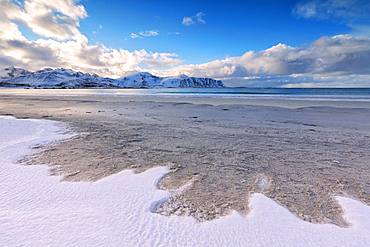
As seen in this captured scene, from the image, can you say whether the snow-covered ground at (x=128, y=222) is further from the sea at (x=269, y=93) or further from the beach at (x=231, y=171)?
the sea at (x=269, y=93)

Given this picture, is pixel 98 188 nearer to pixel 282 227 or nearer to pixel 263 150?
pixel 282 227

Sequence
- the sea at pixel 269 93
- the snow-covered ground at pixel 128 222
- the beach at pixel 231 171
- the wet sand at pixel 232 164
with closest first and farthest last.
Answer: the snow-covered ground at pixel 128 222
the beach at pixel 231 171
the wet sand at pixel 232 164
the sea at pixel 269 93

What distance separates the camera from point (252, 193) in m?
5.27

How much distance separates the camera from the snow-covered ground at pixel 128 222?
3605 millimetres

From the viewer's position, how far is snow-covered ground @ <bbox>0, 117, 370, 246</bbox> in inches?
142

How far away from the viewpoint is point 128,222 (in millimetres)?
4043

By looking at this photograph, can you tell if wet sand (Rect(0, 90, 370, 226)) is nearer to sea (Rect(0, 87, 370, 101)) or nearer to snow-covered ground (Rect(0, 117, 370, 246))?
snow-covered ground (Rect(0, 117, 370, 246))

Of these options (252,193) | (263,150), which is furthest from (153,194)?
(263,150)

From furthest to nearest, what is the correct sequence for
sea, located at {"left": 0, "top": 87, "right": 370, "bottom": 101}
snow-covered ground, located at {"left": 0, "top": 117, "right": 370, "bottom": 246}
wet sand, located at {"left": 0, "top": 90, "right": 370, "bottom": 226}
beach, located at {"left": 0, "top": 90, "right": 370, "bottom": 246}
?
sea, located at {"left": 0, "top": 87, "right": 370, "bottom": 101} → wet sand, located at {"left": 0, "top": 90, "right": 370, "bottom": 226} → beach, located at {"left": 0, "top": 90, "right": 370, "bottom": 246} → snow-covered ground, located at {"left": 0, "top": 117, "right": 370, "bottom": 246}

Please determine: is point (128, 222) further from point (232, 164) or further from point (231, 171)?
point (232, 164)

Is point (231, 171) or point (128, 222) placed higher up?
point (128, 222)

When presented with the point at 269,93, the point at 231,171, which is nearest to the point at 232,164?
the point at 231,171

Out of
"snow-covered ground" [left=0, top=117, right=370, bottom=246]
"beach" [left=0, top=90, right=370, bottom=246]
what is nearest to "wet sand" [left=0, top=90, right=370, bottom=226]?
"beach" [left=0, top=90, right=370, bottom=246]

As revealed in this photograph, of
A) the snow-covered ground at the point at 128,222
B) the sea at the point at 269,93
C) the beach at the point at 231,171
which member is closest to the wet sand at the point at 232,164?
the beach at the point at 231,171
